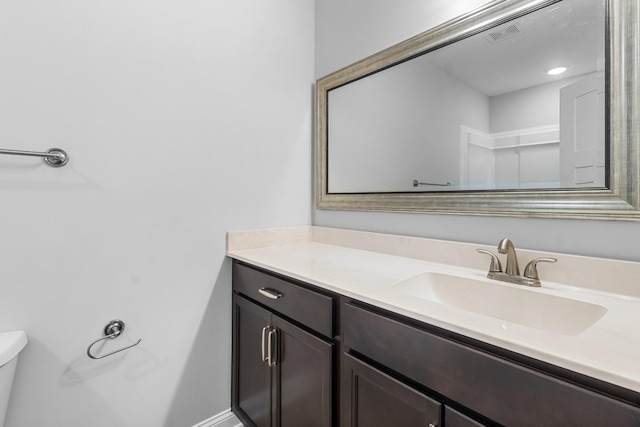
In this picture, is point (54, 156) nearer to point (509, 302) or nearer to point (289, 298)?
point (289, 298)

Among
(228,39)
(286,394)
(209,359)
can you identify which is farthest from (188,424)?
(228,39)

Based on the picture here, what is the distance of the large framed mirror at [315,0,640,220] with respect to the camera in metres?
0.88

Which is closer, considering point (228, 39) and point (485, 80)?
point (485, 80)

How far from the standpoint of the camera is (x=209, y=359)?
1.45 m

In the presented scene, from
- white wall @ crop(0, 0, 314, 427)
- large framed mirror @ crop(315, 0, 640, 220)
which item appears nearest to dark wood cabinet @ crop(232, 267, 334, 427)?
white wall @ crop(0, 0, 314, 427)

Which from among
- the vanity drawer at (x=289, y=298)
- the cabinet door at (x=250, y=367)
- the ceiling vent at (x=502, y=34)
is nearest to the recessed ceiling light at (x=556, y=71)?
the ceiling vent at (x=502, y=34)

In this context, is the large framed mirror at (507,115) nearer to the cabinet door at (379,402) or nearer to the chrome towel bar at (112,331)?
the cabinet door at (379,402)

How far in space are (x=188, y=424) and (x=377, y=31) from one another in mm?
2035

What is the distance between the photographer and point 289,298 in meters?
1.12

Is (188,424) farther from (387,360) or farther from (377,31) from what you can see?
(377,31)

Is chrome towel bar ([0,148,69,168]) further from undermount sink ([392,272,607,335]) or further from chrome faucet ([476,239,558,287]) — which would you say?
chrome faucet ([476,239,558,287])

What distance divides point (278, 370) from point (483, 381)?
31.4 inches

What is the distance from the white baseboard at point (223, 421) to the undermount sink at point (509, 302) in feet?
3.66

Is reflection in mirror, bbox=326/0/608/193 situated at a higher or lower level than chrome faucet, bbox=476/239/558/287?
higher
